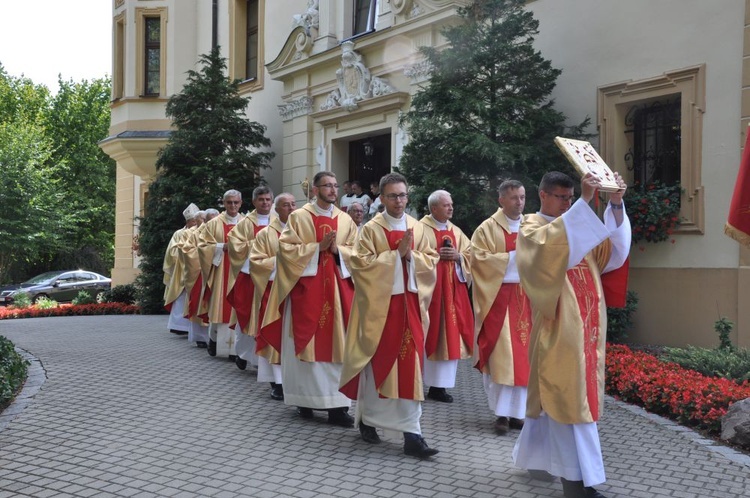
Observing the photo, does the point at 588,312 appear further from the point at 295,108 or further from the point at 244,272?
the point at 295,108

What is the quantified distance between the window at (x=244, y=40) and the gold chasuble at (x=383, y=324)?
620 inches

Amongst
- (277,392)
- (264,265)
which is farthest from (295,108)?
(277,392)

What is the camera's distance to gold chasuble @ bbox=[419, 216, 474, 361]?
7.42 meters

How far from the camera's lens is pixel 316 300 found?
687 cm

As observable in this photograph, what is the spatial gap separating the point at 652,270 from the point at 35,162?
28213mm

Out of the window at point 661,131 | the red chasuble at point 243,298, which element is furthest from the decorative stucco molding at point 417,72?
the red chasuble at point 243,298

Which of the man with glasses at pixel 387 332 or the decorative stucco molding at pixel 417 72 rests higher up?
the decorative stucco molding at pixel 417 72

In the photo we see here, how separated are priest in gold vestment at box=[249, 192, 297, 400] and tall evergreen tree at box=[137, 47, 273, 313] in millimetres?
9627

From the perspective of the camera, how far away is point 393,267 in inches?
232

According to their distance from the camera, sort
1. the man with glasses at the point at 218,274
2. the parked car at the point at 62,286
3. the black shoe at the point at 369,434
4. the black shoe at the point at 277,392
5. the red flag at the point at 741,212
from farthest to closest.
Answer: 1. the parked car at the point at 62,286
2. the man with glasses at the point at 218,274
3. the black shoe at the point at 277,392
4. the black shoe at the point at 369,434
5. the red flag at the point at 741,212

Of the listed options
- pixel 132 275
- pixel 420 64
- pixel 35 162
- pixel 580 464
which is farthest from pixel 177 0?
pixel 580 464

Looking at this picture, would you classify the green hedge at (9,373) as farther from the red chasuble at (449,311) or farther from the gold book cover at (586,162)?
the gold book cover at (586,162)

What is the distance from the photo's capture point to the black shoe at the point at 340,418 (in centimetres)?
659

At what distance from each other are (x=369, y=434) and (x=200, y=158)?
13.3 m
